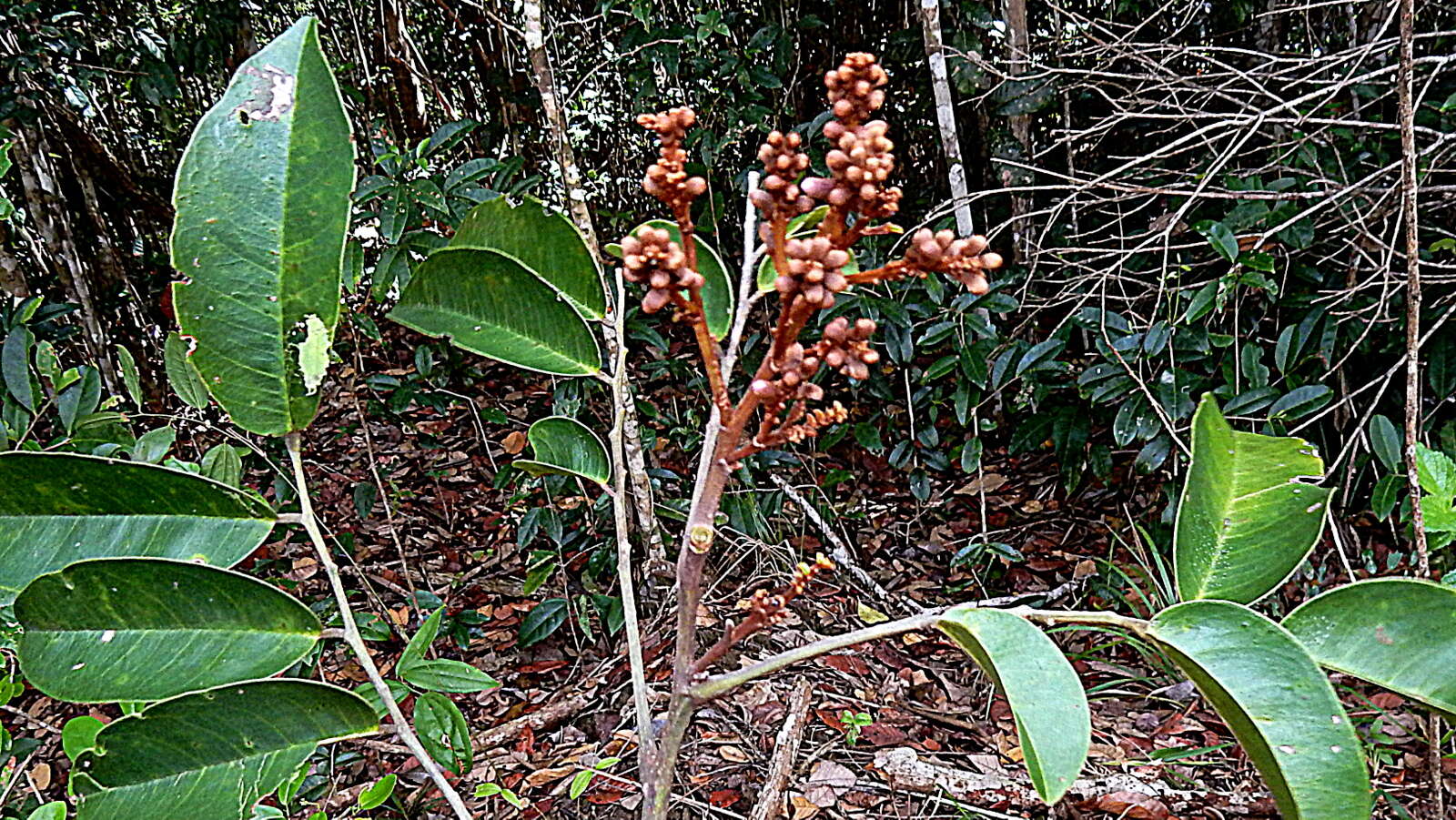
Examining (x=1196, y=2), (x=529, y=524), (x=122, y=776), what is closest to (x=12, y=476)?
(x=122, y=776)

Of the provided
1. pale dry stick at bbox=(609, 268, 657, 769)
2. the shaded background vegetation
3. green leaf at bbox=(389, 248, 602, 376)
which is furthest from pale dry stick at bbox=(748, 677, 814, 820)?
green leaf at bbox=(389, 248, 602, 376)

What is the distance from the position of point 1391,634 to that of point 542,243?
491mm

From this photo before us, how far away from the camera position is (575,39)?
271 cm

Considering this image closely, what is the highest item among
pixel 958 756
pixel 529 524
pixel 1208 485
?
pixel 1208 485

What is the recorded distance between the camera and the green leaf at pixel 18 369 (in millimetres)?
998

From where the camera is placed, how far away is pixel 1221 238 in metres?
1.66

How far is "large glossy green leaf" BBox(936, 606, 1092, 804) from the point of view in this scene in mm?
374

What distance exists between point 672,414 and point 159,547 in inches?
66.5

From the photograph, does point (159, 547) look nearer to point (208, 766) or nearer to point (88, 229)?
point (208, 766)

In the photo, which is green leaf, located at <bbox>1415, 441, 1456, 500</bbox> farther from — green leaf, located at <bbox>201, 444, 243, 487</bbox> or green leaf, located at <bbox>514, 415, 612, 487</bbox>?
green leaf, located at <bbox>201, 444, 243, 487</bbox>

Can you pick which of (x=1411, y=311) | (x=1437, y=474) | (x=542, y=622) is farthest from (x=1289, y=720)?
(x=542, y=622)

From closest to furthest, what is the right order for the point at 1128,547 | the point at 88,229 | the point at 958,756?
the point at 958,756 → the point at 1128,547 → the point at 88,229

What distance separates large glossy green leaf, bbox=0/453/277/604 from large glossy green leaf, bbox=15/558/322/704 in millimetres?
31

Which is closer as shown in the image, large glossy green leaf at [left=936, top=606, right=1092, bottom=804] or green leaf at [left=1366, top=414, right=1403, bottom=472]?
large glossy green leaf at [left=936, top=606, right=1092, bottom=804]
